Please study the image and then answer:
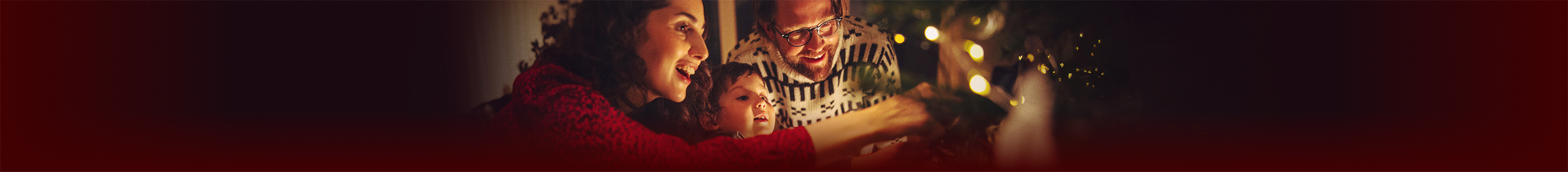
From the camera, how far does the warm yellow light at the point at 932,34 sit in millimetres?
1181

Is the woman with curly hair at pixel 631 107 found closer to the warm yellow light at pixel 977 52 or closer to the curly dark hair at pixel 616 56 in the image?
the curly dark hair at pixel 616 56

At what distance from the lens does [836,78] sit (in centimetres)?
128

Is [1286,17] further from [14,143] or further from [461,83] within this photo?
[14,143]

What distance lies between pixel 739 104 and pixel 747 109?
0.02m

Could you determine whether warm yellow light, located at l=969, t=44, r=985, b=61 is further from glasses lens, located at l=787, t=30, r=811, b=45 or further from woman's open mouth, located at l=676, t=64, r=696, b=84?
woman's open mouth, located at l=676, t=64, r=696, b=84

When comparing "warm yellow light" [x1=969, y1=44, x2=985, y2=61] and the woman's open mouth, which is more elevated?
"warm yellow light" [x1=969, y1=44, x2=985, y2=61]

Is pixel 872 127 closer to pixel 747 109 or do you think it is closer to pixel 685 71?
→ pixel 747 109

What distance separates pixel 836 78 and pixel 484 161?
725mm

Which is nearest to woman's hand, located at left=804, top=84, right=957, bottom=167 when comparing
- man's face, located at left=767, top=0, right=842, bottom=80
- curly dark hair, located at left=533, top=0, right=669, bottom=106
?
man's face, located at left=767, top=0, right=842, bottom=80

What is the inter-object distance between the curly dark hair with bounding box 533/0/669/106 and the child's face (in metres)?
0.15

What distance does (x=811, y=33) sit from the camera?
126cm

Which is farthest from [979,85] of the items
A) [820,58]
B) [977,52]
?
[820,58]

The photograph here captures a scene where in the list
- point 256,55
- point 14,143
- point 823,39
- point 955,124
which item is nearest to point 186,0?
point 256,55

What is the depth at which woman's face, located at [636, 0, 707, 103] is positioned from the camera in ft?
4.18
